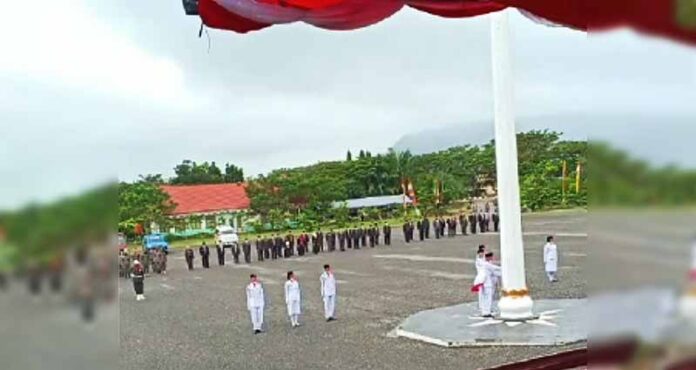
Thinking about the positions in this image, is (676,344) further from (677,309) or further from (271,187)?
(271,187)

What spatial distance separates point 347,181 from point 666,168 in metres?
12.2

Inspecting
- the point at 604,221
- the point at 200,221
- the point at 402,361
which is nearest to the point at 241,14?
the point at 604,221

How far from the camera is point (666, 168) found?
42 cm

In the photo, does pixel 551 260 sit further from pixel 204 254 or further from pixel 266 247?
pixel 204 254

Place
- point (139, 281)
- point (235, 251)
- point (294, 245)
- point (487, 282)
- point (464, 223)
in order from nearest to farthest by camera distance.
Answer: point (487, 282)
point (139, 281)
point (235, 251)
point (294, 245)
point (464, 223)

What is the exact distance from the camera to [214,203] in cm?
1149

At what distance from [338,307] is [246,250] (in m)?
3.37

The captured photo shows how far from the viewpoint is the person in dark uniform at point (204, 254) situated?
38.6 ft

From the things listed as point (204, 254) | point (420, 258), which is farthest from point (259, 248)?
point (420, 258)

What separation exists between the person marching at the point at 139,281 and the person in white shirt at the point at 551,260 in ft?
14.9

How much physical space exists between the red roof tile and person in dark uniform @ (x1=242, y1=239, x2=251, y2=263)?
0.69 meters

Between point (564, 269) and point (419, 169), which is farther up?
point (419, 169)

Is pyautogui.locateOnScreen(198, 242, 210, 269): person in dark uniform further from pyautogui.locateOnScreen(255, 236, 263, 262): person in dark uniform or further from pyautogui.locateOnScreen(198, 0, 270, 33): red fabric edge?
pyautogui.locateOnScreen(198, 0, 270, 33): red fabric edge

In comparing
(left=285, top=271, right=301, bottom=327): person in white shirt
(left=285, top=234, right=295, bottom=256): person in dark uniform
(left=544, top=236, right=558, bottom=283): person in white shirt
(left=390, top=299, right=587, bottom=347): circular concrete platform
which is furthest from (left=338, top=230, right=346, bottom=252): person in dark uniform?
(left=390, top=299, right=587, bottom=347): circular concrete platform
